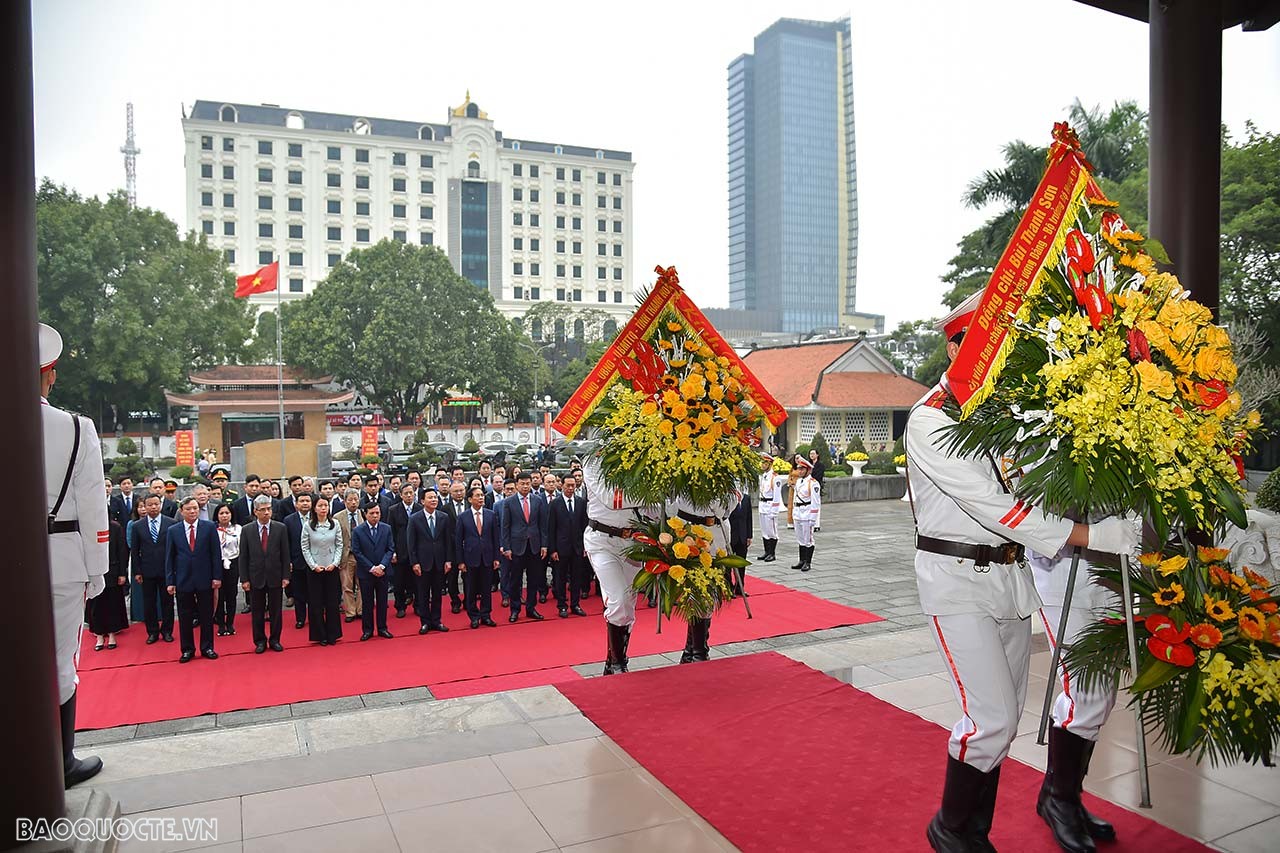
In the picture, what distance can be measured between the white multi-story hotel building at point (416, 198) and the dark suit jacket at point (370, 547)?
163 ft

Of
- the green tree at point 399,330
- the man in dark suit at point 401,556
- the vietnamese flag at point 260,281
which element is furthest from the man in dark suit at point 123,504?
the green tree at point 399,330

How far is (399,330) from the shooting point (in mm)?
38406

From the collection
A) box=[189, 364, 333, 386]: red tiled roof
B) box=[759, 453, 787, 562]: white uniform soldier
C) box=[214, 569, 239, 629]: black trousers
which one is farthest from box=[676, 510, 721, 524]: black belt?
box=[189, 364, 333, 386]: red tiled roof

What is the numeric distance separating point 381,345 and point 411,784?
3608 cm

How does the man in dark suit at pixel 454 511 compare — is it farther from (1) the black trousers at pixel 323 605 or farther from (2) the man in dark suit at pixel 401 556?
(1) the black trousers at pixel 323 605

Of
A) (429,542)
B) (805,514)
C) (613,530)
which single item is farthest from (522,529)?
(805,514)

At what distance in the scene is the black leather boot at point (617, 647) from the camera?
5.86 metres

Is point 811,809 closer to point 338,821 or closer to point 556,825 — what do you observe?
point 556,825

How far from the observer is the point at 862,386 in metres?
28.8

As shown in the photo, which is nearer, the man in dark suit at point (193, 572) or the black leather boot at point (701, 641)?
the black leather boot at point (701, 641)

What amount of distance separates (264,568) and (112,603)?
5.02 feet

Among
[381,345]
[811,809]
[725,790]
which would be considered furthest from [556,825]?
Answer: [381,345]

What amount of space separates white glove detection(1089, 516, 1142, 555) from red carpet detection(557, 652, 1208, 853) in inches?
50.1

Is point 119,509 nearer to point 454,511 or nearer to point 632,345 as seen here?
point 454,511
